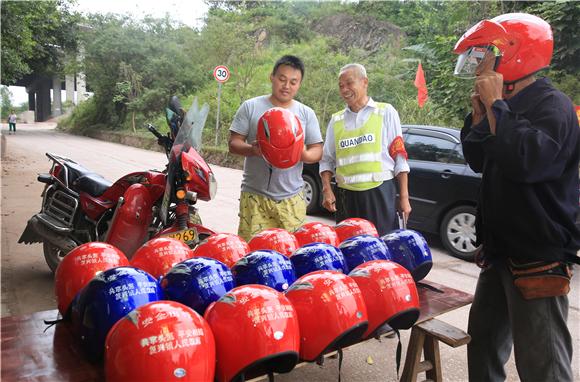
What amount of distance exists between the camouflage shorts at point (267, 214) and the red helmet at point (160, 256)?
3.12 ft

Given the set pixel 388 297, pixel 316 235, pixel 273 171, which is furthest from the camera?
pixel 273 171

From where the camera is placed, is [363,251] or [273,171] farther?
[273,171]

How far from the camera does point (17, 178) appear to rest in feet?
34.0

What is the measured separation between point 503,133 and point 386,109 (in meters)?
1.64

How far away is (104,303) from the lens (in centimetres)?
161

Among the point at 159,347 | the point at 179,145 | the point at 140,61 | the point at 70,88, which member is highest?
the point at 140,61

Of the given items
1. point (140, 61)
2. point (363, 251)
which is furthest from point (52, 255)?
point (140, 61)

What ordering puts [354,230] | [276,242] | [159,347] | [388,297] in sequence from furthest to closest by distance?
[354,230]
[276,242]
[388,297]
[159,347]

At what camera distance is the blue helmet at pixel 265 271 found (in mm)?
1923

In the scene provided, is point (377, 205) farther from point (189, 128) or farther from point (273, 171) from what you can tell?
point (189, 128)

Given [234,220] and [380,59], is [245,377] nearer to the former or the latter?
[234,220]

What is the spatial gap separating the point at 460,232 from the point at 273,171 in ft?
11.0

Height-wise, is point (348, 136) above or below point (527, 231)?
above

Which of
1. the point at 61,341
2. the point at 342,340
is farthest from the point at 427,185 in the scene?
the point at 61,341
